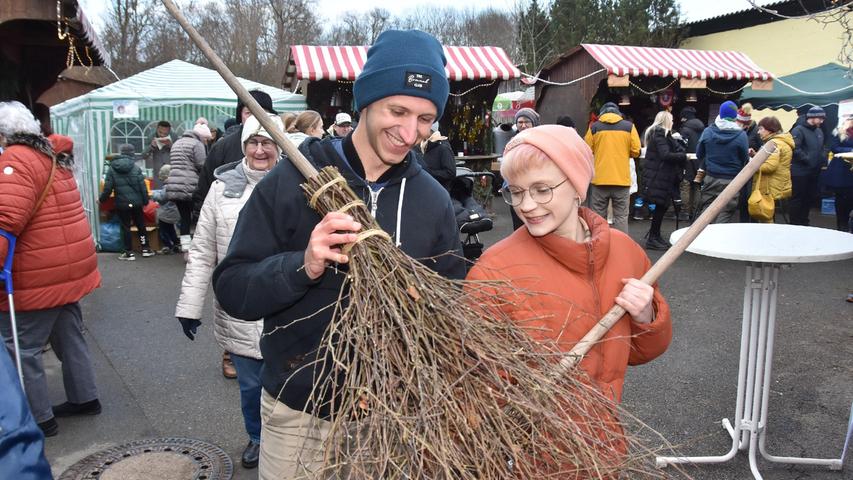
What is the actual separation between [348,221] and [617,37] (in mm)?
30490

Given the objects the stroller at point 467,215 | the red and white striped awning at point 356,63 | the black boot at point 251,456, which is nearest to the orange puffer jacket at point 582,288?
the black boot at point 251,456

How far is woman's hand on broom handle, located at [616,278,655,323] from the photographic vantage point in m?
1.75

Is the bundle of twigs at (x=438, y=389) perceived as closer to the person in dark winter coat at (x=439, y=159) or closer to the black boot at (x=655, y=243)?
the person in dark winter coat at (x=439, y=159)

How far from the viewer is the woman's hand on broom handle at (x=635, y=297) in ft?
5.73

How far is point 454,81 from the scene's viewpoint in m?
12.7

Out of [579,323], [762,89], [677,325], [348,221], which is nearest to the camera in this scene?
[348,221]

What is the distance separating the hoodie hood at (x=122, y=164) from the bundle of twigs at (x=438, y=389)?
7.99 metres

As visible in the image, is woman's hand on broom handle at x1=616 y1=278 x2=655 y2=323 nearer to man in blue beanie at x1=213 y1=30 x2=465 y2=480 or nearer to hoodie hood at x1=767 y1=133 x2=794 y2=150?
man in blue beanie at x1=213 y1=30 x2=465 y2=480

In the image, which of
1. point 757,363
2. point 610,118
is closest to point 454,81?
point 610,118

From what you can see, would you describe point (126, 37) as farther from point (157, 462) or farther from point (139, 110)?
point (157, 462)

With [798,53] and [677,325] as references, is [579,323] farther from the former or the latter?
[798,53]

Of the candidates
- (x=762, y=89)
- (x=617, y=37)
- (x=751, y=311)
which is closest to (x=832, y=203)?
(x=762, y=89)

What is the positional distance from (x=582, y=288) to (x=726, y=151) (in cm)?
694

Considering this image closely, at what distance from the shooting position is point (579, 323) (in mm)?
1862
